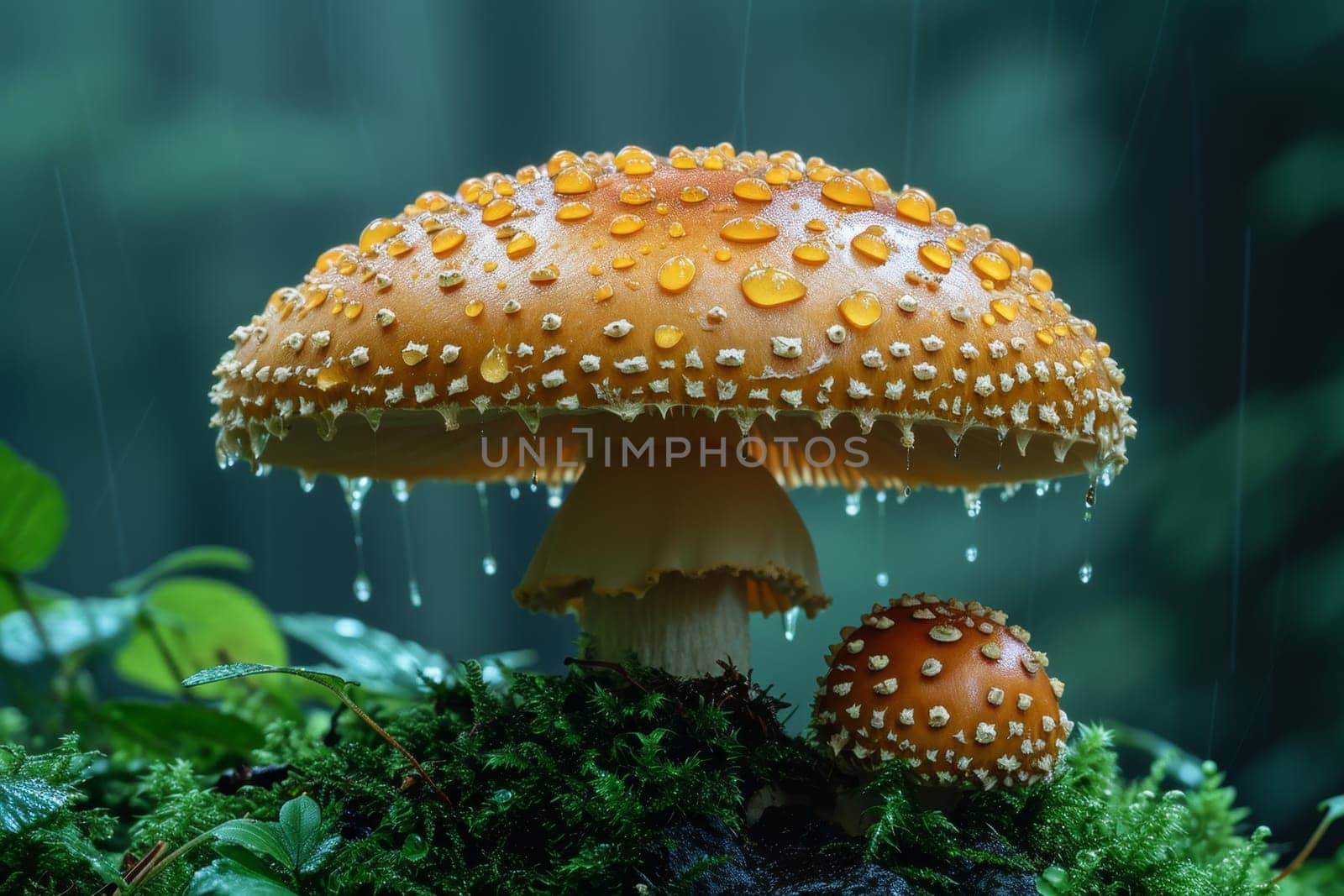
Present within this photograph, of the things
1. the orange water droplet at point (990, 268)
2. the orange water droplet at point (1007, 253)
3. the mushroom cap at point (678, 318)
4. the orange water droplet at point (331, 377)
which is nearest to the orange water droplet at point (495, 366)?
the mushroom cap at point (678, 318)

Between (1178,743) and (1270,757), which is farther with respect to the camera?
(1178,743)

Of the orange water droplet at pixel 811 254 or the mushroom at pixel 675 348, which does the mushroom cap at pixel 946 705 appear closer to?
the mushroom at pixel 675 348

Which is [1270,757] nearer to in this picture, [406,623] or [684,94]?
[684,94]

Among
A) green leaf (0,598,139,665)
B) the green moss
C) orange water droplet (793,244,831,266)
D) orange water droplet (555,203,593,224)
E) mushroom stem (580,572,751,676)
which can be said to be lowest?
green leaf (0,598,139,665)

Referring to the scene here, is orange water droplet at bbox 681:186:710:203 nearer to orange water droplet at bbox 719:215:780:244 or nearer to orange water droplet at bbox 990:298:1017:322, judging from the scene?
orange water droplet at bbox 719:215:780:244

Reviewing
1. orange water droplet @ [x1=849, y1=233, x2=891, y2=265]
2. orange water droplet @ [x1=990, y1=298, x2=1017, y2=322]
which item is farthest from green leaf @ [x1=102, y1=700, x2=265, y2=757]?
orange water droplet @ [x1=990, y1=298, x2=1017, y2=322]

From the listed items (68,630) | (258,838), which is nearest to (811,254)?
(258,838)

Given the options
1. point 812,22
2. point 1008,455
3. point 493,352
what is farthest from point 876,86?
point 493,352
